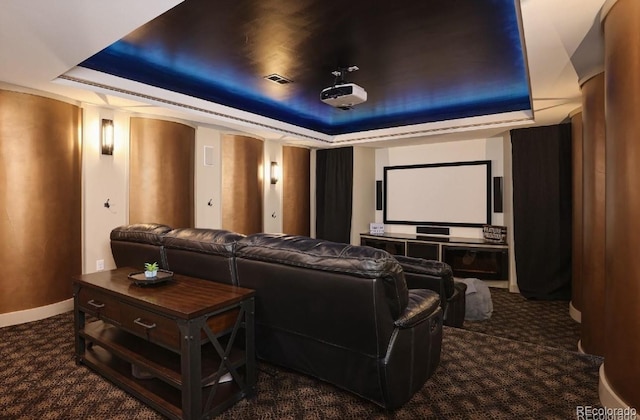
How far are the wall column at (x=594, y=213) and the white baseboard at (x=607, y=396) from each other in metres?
0.74

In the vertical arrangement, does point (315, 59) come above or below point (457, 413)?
above

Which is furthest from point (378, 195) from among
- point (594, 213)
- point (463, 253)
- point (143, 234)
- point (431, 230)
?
point (143, 234)

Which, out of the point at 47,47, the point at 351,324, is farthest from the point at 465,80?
the point at 47,47

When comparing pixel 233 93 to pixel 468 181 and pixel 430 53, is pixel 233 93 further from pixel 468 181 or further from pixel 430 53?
pixel 468 181

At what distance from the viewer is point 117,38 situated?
2.45 metres

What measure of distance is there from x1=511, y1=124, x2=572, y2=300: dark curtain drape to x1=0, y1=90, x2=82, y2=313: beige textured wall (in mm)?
5804

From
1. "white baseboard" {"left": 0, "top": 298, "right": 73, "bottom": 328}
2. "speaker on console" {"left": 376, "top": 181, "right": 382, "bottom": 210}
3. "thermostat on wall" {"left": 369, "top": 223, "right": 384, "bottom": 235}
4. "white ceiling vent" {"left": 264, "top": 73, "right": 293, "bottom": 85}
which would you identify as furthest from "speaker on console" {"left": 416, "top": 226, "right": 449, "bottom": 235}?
"white baseboard" {"left": 0, "top": 298, "right": 73, "bottom": 328}

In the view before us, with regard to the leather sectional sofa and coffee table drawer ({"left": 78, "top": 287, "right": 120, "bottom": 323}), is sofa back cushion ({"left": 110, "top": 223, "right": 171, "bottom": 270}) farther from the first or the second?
coffee table drawer ({"left": 78, "top": 287, "right": 120, "bottom": 323})

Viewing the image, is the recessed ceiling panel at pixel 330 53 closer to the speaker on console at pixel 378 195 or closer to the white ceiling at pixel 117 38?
the white ceiling at pixel 117 38

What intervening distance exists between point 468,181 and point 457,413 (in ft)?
15.0

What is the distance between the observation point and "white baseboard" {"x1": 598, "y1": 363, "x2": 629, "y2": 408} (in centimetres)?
190

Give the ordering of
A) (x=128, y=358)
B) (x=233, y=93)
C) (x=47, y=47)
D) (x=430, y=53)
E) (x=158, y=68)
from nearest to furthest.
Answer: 1. (x=128, y=358)
2. (x=47, y=47)
3. (x=430, y=53)
4. (x=158, y=68)
5. (x=233, y=93)

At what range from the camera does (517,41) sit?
3.14 metres

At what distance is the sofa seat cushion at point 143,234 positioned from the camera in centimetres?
283
